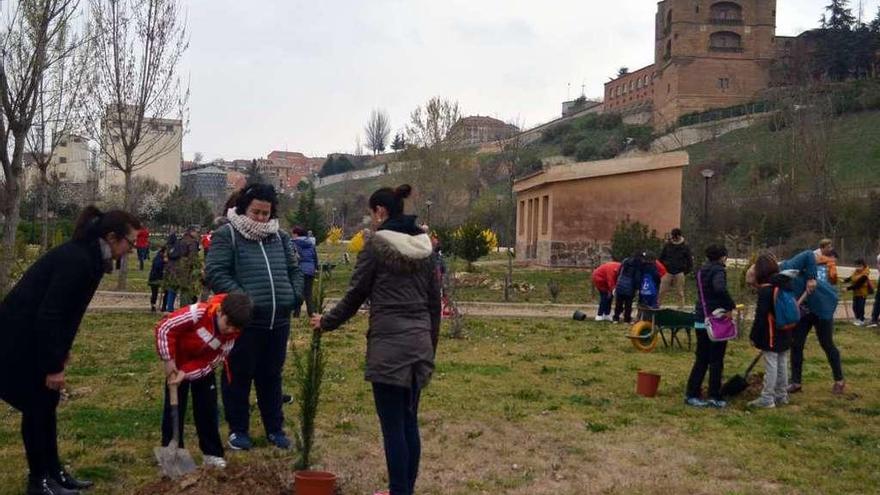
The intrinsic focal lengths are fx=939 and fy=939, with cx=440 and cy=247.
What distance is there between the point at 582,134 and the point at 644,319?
79456 millimetres

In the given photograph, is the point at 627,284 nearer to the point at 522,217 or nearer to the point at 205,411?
the point at 205,411

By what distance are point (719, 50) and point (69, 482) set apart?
268 feet

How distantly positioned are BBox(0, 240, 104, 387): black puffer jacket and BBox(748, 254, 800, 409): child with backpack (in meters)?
5.87

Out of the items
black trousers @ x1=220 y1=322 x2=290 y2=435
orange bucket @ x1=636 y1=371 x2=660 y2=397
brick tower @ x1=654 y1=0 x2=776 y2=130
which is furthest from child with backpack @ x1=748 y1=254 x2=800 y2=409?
brick tower @ x1=654 y1=0 x2=776 y2=130

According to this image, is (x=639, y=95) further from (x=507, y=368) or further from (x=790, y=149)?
(x=507, y=368)

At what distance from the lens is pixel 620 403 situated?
28.7 feet

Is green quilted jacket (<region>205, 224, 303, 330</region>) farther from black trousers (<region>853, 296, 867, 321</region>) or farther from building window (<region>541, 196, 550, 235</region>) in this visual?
building window (<region>541, 196, 550, 235</region>)

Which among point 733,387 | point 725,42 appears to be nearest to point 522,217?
point 733,387

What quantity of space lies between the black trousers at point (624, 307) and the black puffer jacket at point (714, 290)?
7.15 meters

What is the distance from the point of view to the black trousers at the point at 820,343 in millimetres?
9375

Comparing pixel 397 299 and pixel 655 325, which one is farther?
pixel 655 325

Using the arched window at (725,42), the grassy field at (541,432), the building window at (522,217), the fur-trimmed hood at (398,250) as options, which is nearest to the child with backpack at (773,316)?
the grassy field at (541,432)

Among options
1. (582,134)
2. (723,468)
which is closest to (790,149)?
(723,468)

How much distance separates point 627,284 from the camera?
51.3 ft
